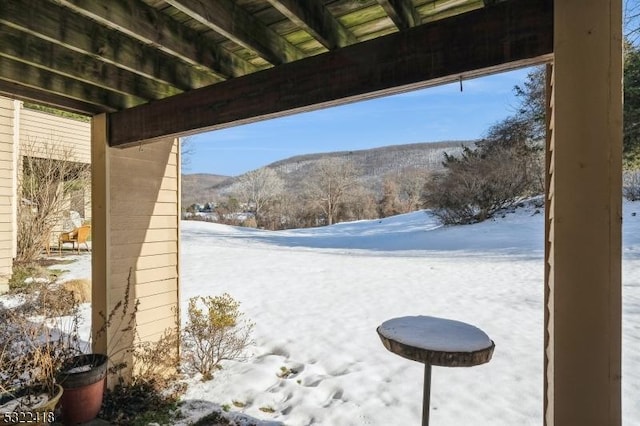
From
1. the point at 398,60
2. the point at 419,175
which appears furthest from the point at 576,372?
the point at 419,175

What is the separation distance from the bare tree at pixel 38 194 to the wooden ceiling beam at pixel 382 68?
671cm

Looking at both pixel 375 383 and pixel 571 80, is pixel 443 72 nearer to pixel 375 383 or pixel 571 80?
pixel 571 80

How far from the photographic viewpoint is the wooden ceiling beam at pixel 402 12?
133 centimetres

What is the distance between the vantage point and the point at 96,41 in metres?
1.73

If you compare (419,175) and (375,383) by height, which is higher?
(419,175)

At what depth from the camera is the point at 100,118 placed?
101 inches

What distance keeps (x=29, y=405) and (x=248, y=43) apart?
2.27 metres

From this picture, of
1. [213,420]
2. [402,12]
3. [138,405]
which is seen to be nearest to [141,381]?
[138,405]

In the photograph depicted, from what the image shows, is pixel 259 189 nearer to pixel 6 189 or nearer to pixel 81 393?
pixel 6 189

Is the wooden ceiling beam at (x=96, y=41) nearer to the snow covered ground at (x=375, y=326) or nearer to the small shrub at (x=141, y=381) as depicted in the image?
the small shrub at (x=141, y=381)

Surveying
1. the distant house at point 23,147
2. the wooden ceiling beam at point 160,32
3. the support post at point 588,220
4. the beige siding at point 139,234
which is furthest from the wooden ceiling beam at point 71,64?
the distant house at point 23,147

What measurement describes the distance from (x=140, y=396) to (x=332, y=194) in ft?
70.2

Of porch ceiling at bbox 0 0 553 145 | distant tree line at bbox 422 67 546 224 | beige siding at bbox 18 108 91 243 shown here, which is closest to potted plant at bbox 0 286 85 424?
porch ceiling at bbox 0 0 553 145

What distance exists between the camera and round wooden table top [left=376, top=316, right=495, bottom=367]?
146cm
